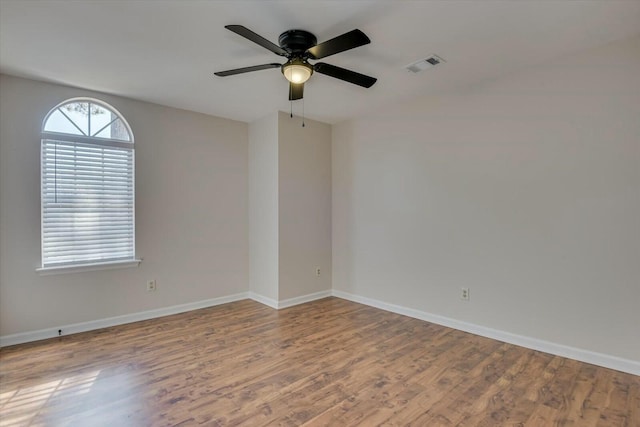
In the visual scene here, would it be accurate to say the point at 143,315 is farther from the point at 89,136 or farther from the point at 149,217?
the point at 89,136

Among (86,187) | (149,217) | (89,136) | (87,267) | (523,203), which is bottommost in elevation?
(87,267)

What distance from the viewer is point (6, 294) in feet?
9.89

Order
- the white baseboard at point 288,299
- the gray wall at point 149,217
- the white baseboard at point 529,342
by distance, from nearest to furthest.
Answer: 1. the white baseboard at point 529,342
2. the gray wall at point 149,217
3. the white baseboard at point 288,299

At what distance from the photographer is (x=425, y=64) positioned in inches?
113

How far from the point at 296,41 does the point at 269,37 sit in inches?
9.7

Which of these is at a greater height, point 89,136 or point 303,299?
point 89,136

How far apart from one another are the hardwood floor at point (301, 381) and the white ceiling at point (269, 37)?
99.2 inches

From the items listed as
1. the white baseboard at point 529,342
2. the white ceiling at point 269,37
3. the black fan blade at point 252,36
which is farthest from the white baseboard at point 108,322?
the black fan blade at point 252,36

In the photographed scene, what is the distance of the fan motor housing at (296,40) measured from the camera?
89.9 inches

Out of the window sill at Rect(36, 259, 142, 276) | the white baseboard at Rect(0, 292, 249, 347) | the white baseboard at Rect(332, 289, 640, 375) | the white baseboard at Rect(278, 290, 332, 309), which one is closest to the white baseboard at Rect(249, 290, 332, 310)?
the white baseboard at Rect(278, 290, 332, 309)

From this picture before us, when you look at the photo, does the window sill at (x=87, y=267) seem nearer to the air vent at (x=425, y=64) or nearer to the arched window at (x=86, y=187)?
the arched window at (x=86, y=187)

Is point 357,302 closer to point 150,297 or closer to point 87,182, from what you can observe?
point 150,297

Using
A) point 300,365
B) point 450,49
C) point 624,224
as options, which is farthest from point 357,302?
point 450,49

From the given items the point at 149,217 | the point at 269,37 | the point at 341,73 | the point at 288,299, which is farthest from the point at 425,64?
the point at 149,217
